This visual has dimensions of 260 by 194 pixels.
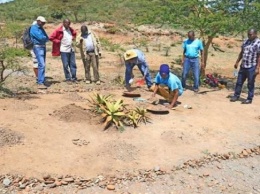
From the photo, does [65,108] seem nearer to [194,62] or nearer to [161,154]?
[161,154]

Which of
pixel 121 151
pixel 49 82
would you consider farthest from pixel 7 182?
pixel 49 82

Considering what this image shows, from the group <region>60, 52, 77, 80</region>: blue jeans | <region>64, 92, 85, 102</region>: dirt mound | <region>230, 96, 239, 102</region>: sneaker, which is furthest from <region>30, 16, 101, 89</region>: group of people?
<region>230, 96, 239, 102</region>: sneaker

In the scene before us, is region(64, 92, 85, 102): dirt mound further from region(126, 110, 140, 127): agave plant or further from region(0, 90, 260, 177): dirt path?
region(126, 110, 140, 127): agave plant

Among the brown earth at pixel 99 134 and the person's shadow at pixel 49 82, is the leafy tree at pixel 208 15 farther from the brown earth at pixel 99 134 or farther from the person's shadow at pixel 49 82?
the person's shadow at pixel 49 82

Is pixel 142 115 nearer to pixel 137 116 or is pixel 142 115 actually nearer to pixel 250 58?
pixel 137 116

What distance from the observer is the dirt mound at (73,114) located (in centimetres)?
674

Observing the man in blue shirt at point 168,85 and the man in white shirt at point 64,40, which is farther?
the man in white shirt at point 64,40

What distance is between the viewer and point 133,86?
31.6ft

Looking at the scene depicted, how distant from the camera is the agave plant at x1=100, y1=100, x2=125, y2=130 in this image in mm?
6535

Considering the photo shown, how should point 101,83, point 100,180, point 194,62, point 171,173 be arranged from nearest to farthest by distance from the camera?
point 100,180, point 171,173, point 194,62, point 101,83

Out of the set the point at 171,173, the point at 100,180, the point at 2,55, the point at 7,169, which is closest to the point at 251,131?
the point at 171,173

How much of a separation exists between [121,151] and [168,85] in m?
2.24

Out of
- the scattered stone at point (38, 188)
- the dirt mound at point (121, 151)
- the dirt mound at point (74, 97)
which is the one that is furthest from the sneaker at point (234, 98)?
the scattered stone at point (38, 188)

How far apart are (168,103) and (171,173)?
8.69 feet
